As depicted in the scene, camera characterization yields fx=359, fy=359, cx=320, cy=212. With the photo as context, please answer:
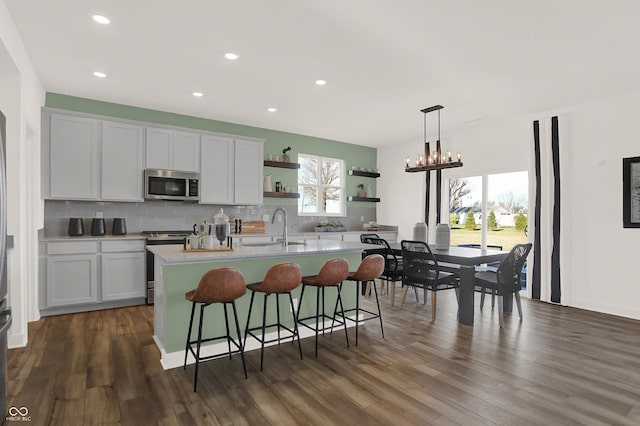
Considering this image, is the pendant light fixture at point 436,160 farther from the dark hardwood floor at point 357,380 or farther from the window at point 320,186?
the window at point 320,186

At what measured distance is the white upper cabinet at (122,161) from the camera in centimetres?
470

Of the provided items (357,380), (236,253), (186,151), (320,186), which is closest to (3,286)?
(236,253)

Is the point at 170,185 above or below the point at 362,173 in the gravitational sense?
below

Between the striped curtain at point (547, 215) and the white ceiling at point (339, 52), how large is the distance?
0.49 metres

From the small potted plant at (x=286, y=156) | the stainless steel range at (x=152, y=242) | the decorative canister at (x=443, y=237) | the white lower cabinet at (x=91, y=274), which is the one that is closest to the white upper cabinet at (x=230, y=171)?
the small potted plant at (x=286, y=156)

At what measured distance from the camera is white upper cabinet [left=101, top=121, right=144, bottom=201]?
15.4 feet

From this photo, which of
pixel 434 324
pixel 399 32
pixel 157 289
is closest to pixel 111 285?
pixel 157 289

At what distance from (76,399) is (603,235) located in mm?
5858

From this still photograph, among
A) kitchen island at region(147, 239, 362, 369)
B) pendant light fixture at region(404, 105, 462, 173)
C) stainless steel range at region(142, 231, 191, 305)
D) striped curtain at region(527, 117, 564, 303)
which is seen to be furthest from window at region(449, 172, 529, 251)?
stainless steel range at region(142, 231, 191, 305)

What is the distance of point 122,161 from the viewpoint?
15.8ft

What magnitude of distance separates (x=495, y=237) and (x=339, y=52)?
4227 mm

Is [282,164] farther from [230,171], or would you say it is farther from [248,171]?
[230,171]

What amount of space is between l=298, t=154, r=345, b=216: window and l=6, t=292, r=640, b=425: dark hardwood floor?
3.59m

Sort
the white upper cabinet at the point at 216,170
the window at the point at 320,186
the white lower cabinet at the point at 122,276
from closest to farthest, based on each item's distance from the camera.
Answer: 1. the white lower cabinet at the point at 122,276
2. the white upper cabinet at the point at 216,170
3. the window at the point at 320,186
